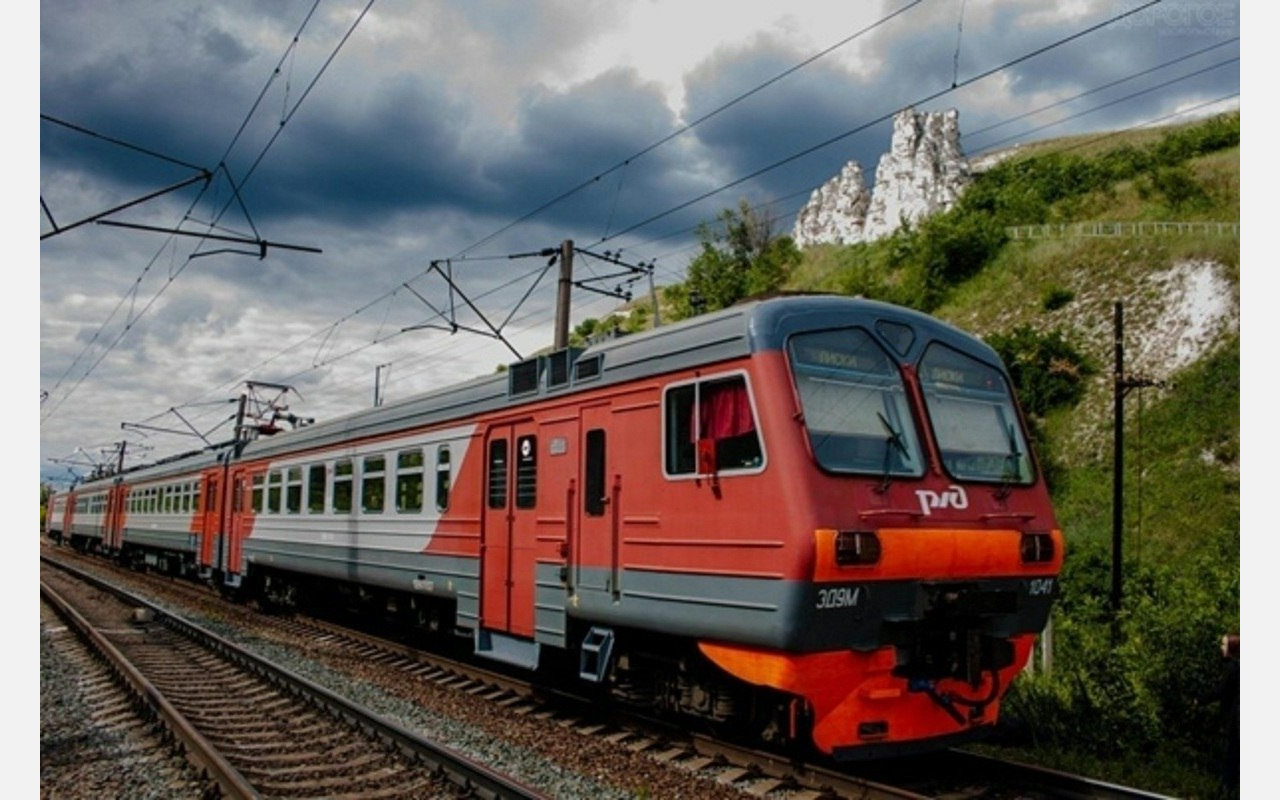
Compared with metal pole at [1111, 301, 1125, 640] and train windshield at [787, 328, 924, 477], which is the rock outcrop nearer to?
metal pole at [1111, 301, 1125, 640]

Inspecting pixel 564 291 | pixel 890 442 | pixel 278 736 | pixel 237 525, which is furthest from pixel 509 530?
pixel 237 525

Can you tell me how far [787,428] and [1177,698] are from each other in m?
5.02

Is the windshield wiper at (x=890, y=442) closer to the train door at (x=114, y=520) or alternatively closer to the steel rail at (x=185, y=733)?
the steel rail at (x=185, y=733)

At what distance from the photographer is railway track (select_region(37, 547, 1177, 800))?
6.73 meters

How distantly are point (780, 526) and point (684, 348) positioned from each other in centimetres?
180

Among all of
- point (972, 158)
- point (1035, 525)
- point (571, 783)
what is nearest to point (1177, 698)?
point (1035, 525)

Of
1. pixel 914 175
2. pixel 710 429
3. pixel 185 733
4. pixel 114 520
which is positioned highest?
pixel 914 175

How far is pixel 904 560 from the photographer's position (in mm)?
6840

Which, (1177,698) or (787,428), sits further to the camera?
(1177,698)

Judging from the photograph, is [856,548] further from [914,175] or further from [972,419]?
[914,175]

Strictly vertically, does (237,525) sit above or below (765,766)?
above

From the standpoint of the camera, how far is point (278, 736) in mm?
8766

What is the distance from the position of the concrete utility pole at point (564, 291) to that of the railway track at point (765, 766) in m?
8.87

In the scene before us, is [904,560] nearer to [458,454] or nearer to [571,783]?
[571,783]
